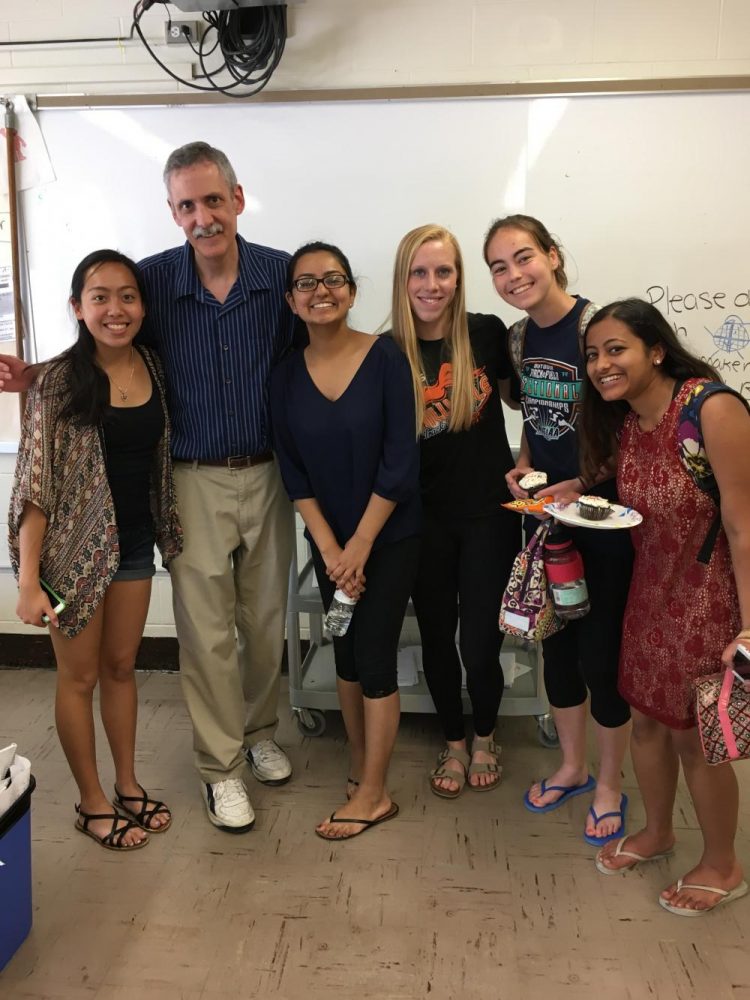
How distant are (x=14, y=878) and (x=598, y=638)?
4.74 ft

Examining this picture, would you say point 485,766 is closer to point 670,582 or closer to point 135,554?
point 670,582

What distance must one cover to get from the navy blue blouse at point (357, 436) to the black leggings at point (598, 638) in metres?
0.46

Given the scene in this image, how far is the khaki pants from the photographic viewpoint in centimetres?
204

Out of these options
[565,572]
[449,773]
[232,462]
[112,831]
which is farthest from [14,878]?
[565,572]

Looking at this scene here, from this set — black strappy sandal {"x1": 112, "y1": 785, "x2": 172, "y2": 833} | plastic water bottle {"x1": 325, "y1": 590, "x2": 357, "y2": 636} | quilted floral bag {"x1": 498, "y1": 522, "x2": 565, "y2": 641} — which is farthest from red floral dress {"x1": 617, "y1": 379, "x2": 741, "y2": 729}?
black strappy sandal {"x1": 112, "y1": 785, "x2": 172, "y2": 833}

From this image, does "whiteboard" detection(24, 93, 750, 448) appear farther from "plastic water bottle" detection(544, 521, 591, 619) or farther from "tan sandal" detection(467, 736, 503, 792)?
"tan sandal" detection(467, 736, 503, 792)

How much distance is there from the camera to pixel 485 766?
7.58 ft

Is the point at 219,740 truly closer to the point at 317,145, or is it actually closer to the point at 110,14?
the point at 317,145

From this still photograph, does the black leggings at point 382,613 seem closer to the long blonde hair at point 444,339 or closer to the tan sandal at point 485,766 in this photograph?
the long blonde hair at point 444,339

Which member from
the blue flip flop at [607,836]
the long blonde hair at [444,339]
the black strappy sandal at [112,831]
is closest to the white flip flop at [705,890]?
the blue flip flop at [607,836]

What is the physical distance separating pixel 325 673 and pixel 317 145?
1802 millimetres

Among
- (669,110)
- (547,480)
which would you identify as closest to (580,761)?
(547,480)

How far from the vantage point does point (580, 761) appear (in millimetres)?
2215

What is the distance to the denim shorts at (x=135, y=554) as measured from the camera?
1925mm
